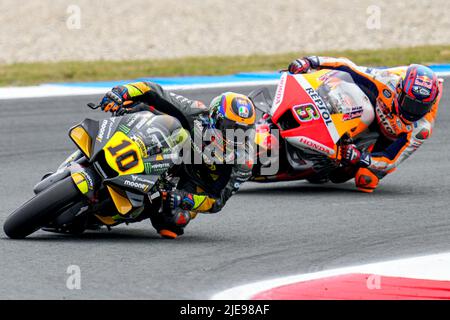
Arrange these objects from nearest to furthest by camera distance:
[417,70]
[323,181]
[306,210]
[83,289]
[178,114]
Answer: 1. [83,289]
2. [178,114]
3. [306,210]
4. [417,70]
5. [323,181]

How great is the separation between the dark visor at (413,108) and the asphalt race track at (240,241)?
0.78m

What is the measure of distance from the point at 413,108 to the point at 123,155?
12.6ft

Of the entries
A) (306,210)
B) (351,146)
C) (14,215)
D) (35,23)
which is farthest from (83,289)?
(35,23)

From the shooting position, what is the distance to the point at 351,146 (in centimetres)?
1066

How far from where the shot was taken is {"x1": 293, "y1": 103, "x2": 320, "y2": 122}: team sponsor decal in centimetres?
1047

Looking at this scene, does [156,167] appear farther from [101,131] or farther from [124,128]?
[101,131]

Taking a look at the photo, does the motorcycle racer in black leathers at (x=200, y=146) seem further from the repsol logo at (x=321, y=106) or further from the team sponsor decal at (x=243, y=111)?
the repsol logo at (x=321, y=106)

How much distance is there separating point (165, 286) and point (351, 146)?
4.28m

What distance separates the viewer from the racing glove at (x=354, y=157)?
10.6 metres

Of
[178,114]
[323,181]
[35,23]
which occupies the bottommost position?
[35,23]

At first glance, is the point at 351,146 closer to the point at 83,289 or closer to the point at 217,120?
the point at 217,120

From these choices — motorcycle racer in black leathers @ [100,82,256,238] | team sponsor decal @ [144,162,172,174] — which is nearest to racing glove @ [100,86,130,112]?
motorcycle racer in black leathers @ [100,82,256,238]

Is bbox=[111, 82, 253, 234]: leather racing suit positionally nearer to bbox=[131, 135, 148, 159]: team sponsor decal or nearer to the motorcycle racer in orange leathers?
bbox=[131, 135, 148, 159]: team sponsor decal

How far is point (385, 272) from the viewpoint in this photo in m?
7.18
